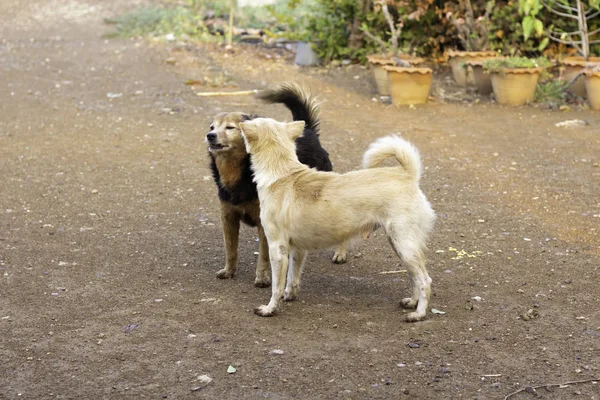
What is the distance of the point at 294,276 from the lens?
500 cm

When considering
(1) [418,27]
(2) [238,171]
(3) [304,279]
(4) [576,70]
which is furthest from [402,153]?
(1) [418,27]

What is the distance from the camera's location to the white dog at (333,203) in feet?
14.7

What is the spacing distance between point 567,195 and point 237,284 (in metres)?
3.27

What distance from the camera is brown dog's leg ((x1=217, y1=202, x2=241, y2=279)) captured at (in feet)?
17.4

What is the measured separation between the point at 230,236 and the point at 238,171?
529mm

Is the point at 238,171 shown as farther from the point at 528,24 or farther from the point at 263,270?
the point at 528,24

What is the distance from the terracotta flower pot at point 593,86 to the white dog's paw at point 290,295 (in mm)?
6799

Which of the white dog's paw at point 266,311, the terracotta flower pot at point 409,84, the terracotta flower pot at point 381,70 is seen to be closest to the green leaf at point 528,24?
the terracotta flower pot at point 381,70

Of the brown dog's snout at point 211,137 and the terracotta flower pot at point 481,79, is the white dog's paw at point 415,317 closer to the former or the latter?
the brown dog's snout at point 211,137

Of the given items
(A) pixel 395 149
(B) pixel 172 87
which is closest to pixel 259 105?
(B) pixel 172 87

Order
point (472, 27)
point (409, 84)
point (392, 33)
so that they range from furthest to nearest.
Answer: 1. point (472, 27)
2. point (392, 33)
3. point (409, 84)

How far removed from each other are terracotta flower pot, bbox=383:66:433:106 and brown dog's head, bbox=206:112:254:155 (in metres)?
6.10

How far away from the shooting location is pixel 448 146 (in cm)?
894

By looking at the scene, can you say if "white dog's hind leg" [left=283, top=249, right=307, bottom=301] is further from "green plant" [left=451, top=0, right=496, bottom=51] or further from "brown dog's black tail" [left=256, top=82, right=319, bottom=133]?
"green plant" [left=451, top=0, right=496, bottom=51]
